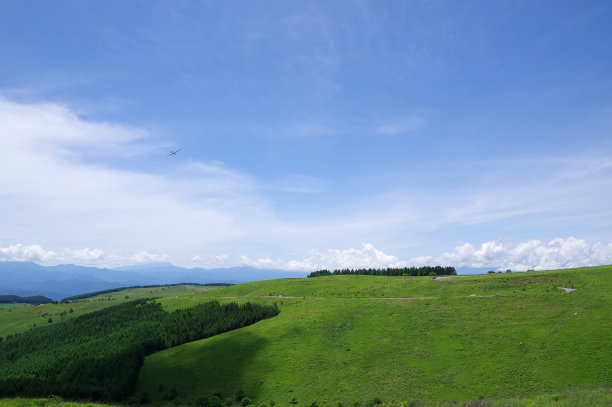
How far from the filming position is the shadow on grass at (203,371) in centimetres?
6253

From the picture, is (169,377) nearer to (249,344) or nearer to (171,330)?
(249,344)

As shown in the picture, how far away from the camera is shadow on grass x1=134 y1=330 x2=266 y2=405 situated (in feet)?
205

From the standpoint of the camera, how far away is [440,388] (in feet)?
176

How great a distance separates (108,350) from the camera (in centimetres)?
8712

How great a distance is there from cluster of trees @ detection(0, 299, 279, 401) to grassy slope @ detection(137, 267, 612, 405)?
271 inches

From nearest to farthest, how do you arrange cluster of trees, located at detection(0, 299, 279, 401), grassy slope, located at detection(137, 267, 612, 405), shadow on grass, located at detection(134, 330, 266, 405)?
grassy slope, located at detection(137, 267, 612, 405) → cluster of trees, located at detection(0, 299, 279, 401) → shadow on grass, located at detection(134, 330, 266, 405)

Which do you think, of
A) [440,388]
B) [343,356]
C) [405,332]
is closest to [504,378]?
[440,388]

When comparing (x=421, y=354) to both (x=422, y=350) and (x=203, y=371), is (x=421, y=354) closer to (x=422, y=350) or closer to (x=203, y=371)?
(x=422, y=350)

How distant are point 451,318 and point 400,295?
29.8 metres

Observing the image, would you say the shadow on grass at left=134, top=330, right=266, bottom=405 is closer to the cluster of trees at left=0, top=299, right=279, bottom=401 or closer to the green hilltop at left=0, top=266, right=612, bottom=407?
the green hilltop at left=0, top=266, right=612, bottom=407

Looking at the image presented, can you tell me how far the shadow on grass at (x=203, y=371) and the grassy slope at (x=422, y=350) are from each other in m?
0.26

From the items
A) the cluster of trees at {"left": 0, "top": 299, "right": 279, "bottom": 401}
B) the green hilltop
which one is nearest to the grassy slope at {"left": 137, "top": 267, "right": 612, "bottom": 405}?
the green hilltop

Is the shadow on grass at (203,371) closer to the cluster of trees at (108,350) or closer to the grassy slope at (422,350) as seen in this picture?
the grassy slope at (422,350)

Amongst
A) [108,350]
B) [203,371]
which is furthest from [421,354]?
[108,350]
